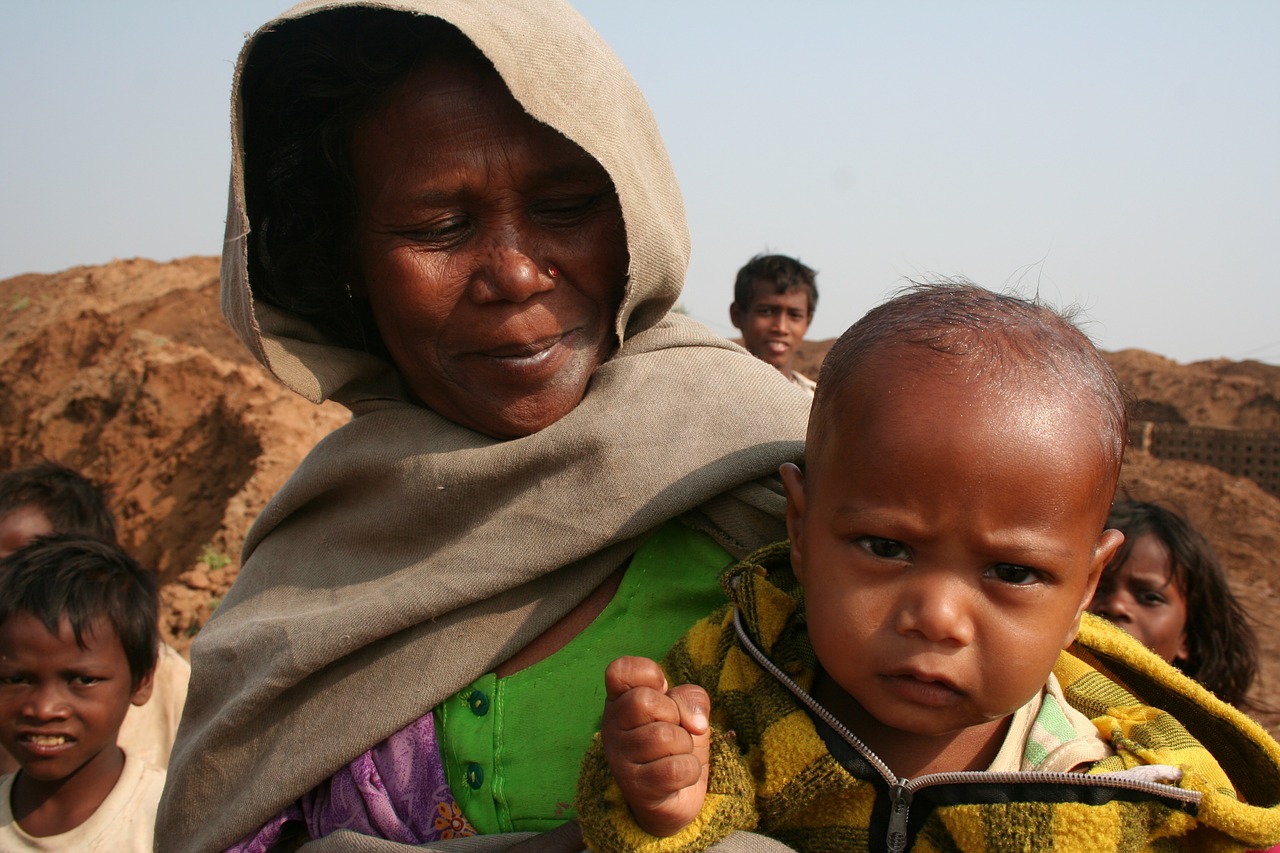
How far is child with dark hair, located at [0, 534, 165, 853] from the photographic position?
11.5 feet

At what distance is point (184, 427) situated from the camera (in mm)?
13484

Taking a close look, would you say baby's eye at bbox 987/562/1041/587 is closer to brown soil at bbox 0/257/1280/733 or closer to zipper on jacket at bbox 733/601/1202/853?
zipper on jacket at bbox 733/601/1202/853

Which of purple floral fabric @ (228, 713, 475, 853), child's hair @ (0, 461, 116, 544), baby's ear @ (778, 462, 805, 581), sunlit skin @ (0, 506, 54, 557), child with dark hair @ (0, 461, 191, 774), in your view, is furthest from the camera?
child's hair @ (0, 461, 116, 544)

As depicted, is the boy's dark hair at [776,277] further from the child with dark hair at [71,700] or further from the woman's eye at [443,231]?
the woman's eye at [443,231]

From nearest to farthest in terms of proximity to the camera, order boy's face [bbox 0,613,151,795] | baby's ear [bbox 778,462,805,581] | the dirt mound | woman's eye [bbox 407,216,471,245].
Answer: baby's ear [bbox 778,462,805,581] < woman's eye [bbox 407,216,471,245] < boy's face [bbox 0,613,151,795] < the dirt mound

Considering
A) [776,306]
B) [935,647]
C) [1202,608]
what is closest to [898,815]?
[935,647]

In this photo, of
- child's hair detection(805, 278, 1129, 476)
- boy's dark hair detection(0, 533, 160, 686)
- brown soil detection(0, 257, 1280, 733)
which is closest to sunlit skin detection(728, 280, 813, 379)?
brown soil detection(0, 257, 1280, 733)

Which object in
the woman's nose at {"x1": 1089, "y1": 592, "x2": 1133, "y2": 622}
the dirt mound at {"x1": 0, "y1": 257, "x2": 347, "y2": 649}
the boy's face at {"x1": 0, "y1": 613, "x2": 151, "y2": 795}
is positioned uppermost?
the woman's nose at {"x1": 1089, "y1": 592, "x2": 1133, "y2": 622}

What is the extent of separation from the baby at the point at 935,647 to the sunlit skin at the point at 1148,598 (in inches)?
97.3

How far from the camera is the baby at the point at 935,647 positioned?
137cm

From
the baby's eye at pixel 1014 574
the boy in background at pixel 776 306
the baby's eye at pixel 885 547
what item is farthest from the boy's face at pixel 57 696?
the boy in background at pixel 776 306

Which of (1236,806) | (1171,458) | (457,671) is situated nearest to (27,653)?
(457,671)

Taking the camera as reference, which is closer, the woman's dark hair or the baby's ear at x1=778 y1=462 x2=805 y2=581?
the baby's ear at x1=778 y1=462 x2=805 y2=581

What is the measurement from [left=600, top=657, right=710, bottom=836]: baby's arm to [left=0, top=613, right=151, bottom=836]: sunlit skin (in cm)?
280
